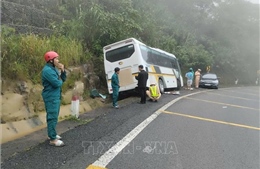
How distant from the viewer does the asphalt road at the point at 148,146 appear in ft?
13.5

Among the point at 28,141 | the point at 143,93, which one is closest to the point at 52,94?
the point at 28,141

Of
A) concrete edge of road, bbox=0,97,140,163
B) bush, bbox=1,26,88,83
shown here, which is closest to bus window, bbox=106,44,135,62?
bush, bbox=1,26,88,83

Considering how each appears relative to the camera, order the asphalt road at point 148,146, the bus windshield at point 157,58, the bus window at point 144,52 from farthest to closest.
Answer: the bus windshield at point 157,58 → the bus window at point 144,52 → the asphalt road at point 148,146

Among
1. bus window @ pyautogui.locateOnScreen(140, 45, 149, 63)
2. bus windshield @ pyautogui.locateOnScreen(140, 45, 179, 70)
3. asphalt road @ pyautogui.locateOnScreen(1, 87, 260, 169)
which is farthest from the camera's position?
bus windshield @ pyautogui.locateOnScreen(140, 45, 179, 70)

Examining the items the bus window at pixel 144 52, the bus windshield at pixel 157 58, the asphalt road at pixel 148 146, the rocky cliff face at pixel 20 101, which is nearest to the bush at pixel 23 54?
the rocky cliff face at pixel 20 101

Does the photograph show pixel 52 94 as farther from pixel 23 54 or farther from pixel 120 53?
pixel 120 53

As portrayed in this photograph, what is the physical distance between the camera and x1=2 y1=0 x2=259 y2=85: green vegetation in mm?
8047

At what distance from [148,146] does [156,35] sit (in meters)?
17.6

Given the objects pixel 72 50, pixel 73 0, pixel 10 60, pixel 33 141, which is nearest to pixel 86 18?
pixel 73 0

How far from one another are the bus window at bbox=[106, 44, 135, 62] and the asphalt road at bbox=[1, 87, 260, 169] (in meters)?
4.88

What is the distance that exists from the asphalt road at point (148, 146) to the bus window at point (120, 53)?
192 inches

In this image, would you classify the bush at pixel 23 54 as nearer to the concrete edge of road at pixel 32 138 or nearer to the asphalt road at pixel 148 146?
the concrete edge of road at pixel 32 138

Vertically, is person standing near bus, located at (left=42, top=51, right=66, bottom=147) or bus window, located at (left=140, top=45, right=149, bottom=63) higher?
bus window, located at (left=140, top=45, right=149, bottom=63)

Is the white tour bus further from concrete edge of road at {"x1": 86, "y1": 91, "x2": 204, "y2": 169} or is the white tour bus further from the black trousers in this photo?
concrete edge of road at {"x1": 86, "y1": 91, "x2": 204, "y2": 169}
